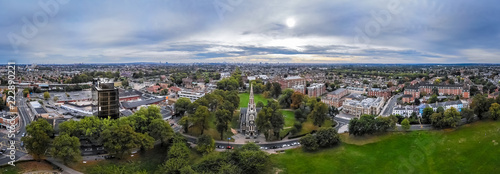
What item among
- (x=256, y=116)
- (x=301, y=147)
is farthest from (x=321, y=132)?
(x=256, y=116)

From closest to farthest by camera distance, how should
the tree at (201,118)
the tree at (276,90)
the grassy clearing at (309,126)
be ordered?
the tree at (201,118) < the grassy clearing at (309,126) < the tree at (276,90)

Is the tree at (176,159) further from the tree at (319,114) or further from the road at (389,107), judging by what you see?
the road at (389,107)

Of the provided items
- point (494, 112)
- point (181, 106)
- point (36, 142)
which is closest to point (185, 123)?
point (181, 106)

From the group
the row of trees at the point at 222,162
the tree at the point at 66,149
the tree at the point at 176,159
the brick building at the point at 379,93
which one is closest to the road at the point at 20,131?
the tree at the point at 66,149

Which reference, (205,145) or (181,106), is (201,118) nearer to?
(205,145)

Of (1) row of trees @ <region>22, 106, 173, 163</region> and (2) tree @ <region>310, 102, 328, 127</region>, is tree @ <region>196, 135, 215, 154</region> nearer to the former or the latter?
(1) row of trees @ <region>22, 106, 173, 163</region>

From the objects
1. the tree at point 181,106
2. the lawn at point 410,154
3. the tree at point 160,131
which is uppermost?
the tree at point 181,106

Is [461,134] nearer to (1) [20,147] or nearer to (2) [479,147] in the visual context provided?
(2) [479,147]
